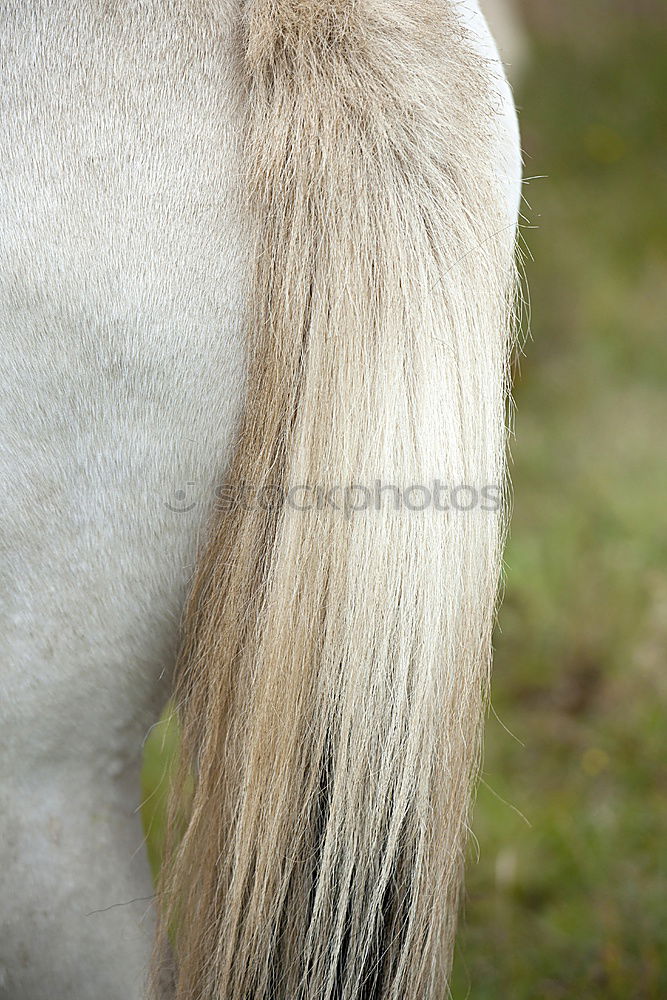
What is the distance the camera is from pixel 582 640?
2.11m

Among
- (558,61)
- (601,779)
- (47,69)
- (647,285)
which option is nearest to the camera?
(47,69)

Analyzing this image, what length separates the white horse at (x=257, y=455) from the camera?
2.32ft

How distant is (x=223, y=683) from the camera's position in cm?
78

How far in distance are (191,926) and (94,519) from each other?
1.18ft

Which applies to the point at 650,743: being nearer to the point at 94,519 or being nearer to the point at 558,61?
the point at 94,519

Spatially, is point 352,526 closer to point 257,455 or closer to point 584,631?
point 257,455

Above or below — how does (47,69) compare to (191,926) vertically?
above

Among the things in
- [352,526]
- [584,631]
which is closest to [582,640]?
[584,631]

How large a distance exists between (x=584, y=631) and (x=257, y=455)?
1557mm

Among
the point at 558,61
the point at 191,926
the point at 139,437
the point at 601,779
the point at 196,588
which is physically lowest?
the point at 601,779

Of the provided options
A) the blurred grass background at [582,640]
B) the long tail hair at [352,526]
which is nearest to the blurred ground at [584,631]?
the blurred grass background at [582,640]

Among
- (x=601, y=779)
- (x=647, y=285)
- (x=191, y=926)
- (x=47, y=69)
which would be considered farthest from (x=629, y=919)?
(x=647, y=285)

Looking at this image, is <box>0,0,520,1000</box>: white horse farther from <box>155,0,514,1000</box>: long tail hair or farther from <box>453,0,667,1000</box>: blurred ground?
<box>453,0,667,1000</box>: blurred ground

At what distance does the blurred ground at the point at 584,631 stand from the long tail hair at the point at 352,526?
0.39m
